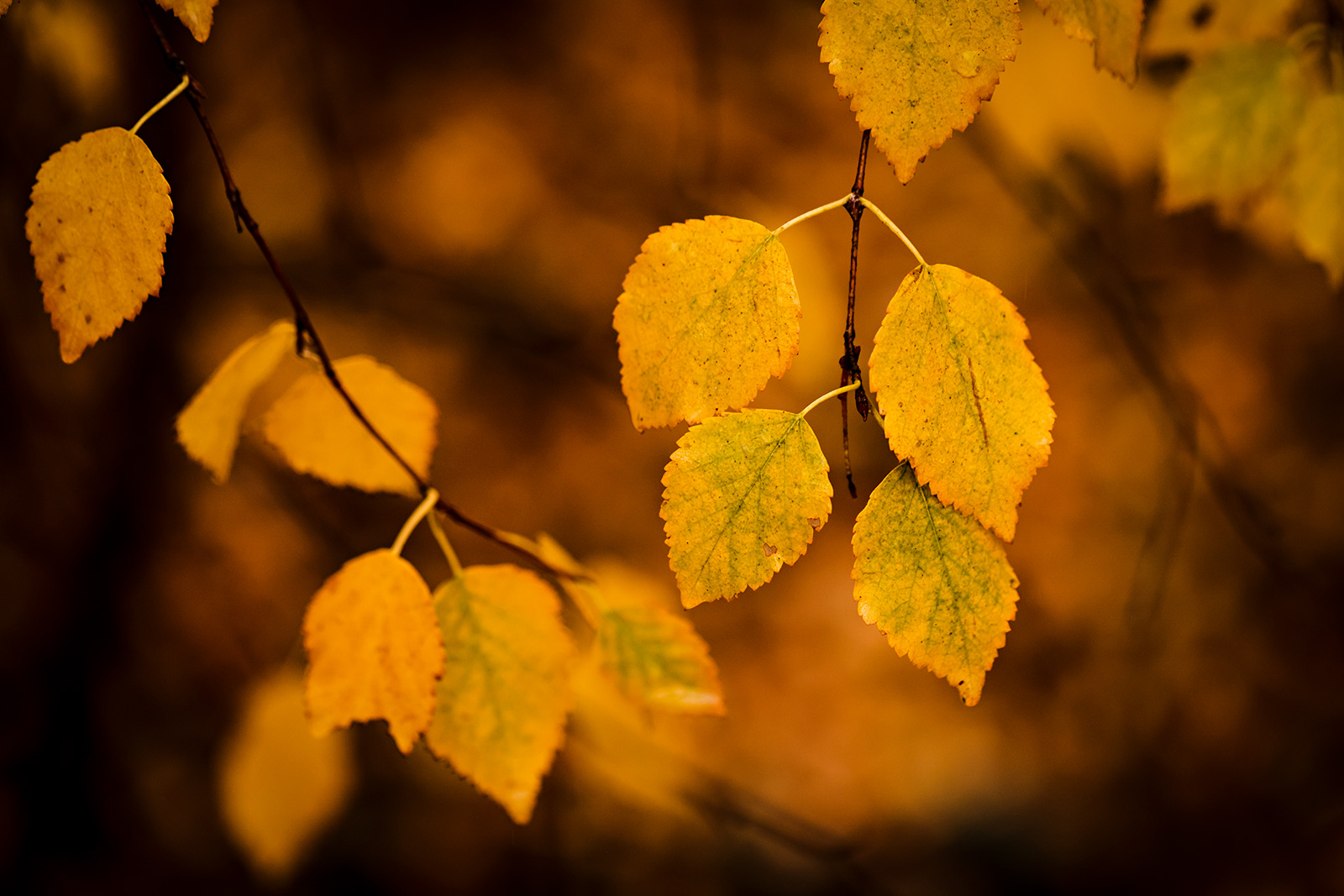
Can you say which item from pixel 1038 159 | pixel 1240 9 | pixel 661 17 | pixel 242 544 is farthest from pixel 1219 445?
pixel 242 544

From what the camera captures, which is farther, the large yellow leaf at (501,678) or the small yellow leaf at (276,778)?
the small yellow leaf at (276,778)

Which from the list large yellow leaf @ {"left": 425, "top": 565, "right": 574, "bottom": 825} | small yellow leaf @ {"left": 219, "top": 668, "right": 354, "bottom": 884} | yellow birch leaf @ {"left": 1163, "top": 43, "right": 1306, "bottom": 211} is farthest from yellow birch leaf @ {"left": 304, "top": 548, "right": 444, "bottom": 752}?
yellow birch leaf @ {"left": 1163, "top": 43, "right": 1306, "bottom": 211}

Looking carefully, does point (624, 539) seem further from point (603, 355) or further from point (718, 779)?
point (718, 779)

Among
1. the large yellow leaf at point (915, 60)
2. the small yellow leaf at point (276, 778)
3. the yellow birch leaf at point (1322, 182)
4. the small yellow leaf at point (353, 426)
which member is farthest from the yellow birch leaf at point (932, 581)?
the small yellow leaf at point (276, 778)

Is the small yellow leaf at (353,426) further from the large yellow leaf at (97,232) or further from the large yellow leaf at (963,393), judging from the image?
the large yellow leaf at (963,393)

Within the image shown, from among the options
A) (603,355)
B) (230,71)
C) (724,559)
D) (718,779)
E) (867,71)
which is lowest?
(718,779)

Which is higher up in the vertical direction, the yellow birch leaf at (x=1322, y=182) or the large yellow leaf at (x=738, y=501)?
the yellow birch leaf at (x=1322, y=182)


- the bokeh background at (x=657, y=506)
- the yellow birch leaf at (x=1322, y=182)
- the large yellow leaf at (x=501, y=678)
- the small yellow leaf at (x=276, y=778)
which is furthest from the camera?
the bokeh background at (x=657, y=506)
